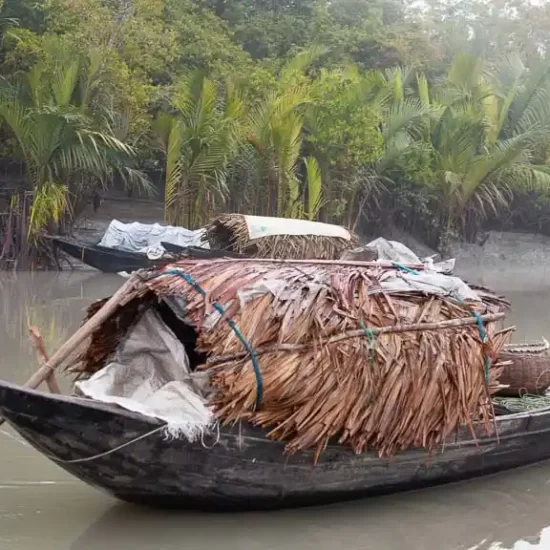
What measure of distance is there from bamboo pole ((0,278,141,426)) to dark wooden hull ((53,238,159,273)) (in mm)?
10778

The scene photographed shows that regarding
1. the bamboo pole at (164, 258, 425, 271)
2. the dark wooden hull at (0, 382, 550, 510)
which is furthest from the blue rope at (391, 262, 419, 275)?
the dark wooden hull at (0, 382, 550, 510)

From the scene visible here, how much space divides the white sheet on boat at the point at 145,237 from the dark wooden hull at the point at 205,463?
412 inches

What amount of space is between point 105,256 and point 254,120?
403cm

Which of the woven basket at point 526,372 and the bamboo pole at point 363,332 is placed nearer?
the bamboo pole at point 363,332

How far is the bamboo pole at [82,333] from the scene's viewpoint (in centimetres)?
405

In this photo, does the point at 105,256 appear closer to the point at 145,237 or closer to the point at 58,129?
the point at 145,237

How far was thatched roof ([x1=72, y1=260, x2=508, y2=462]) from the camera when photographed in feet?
13.4

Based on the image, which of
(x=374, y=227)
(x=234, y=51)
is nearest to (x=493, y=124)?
(x=374, y=227)

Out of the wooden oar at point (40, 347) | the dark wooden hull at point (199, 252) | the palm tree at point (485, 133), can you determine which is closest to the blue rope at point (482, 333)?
the wooden oar at point (40, 347)

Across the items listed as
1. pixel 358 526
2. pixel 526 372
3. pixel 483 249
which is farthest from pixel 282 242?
pixel 483 249

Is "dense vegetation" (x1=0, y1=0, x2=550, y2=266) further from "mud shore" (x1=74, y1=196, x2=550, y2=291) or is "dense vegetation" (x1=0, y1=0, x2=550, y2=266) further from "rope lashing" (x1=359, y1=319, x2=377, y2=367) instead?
"rope lashing" (x1=359, y1=319, x2=377, y2=367)

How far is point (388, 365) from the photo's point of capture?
4.30m

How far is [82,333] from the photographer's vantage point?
13.6 feet

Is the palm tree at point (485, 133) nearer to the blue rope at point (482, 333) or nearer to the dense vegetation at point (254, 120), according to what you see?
the dense vegetation at point (254, 120)
